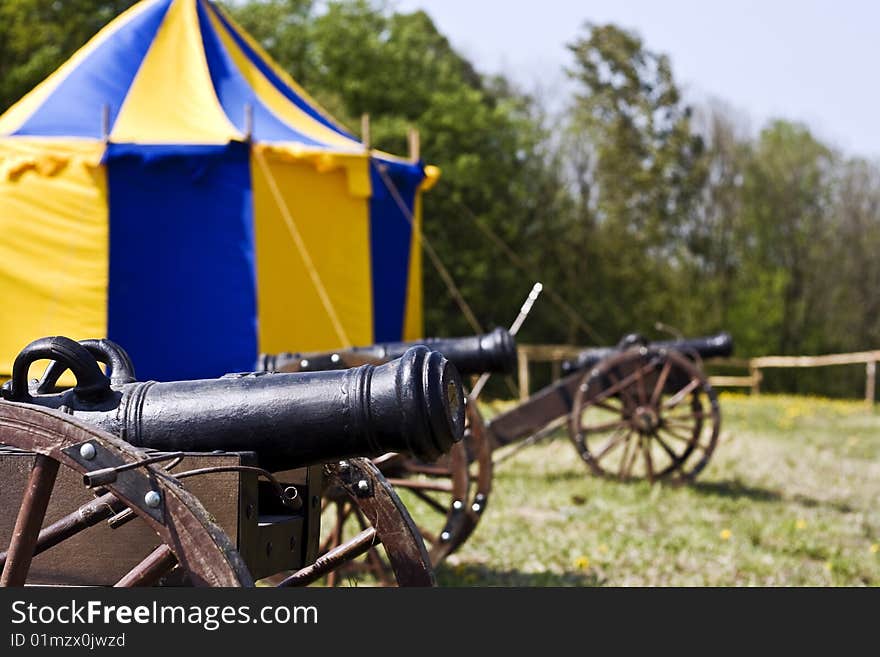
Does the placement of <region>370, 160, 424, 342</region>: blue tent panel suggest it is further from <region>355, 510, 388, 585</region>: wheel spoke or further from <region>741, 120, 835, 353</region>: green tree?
<region>741, 120, 835, 353</region>: green tree

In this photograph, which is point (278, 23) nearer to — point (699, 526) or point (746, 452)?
point (746, 452)

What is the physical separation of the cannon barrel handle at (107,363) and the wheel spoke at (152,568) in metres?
0.54

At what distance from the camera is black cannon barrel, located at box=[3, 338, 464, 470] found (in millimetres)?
2736

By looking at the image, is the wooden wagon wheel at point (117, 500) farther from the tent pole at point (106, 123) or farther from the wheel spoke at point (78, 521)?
the tent pole at point (106, 123)

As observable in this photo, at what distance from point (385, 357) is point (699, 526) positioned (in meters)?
3.00

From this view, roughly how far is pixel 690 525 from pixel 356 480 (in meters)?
4.81

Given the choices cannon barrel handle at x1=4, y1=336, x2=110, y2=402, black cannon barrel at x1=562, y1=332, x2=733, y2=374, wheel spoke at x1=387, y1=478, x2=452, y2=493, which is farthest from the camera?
black cannon barrel at x1=562, y1=332, x2=733, y2=374

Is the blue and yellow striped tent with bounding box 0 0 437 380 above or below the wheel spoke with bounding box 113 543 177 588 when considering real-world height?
above

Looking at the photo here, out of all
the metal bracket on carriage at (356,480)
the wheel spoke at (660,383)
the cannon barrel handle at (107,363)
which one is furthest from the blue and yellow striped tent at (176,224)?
the metal bracket on carriage at (356,480)

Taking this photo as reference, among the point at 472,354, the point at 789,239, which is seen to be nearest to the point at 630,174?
the point at 789,239

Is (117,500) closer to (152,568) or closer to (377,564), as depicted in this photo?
(152,568)

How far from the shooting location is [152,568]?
268 cm

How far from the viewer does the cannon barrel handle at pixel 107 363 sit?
3.09 m

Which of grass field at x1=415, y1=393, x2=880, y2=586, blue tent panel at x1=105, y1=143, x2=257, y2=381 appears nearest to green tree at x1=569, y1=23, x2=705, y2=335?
grass field at x1=415, y1=393, x2=880, y2=586
